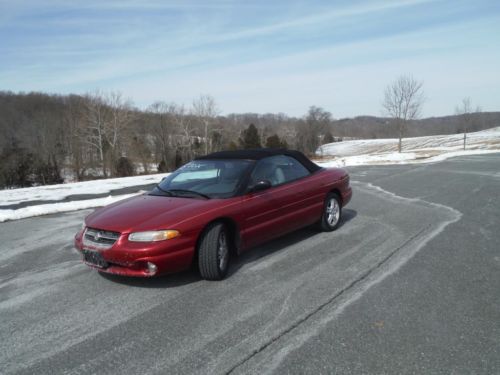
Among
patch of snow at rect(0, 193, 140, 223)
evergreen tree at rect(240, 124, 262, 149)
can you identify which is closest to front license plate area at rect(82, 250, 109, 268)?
patch of snow at rect(0, 193, 140, 223)

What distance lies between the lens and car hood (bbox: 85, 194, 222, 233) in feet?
13.0

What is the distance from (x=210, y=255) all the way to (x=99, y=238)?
1.21m

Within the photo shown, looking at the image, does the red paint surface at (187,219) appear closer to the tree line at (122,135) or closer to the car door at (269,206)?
the car door at (269,206)

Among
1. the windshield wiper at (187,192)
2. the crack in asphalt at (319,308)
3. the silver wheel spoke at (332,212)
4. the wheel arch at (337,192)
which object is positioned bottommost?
the crack in asphalt at (319,308)

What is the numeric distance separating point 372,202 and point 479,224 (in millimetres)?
2803

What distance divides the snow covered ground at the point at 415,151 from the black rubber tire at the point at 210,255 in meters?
23.2

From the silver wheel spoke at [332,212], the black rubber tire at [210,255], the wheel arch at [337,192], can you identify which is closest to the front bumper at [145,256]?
the black rubber tire at [210,255]

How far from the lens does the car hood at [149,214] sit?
395 centimetres

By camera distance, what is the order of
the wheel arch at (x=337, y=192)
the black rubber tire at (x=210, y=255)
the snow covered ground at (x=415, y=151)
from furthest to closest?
the snow covered ground at (x=415, y=151) → the wheel arch at (x=337, y=192) → the black rubber tire at (x=210, y=255)

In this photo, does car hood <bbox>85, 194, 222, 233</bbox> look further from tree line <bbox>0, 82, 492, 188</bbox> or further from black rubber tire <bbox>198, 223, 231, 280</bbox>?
tree line <bbox>0, 82, 492, 188</bbox>

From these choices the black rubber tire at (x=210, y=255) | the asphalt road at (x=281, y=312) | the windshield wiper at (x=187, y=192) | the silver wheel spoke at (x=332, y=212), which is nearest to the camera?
the asphalt road at (x=281, y=312)

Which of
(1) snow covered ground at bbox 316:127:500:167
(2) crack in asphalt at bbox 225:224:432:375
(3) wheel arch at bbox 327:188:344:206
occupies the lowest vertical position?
(1) snow covered ground at bbox 316:127:500:167

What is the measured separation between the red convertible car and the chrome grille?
1cm

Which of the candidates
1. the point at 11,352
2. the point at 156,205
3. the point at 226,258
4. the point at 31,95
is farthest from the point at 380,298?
the point at 31,95
